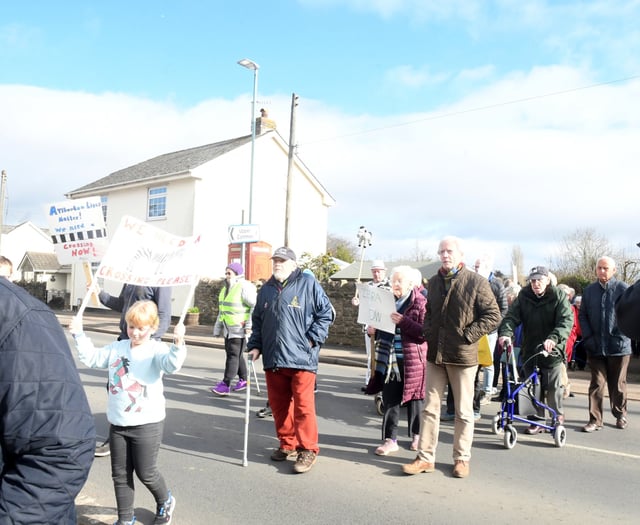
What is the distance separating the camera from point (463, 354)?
17.4ft

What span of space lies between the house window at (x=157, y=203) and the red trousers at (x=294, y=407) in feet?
79.5

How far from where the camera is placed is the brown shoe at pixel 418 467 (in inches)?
210

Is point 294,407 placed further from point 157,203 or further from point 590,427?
point 157,203

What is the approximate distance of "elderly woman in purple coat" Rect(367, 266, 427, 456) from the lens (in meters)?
6.02

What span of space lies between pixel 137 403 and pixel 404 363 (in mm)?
3003

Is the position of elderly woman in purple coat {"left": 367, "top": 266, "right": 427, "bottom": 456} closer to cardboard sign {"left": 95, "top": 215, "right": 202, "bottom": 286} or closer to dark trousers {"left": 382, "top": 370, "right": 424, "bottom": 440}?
dark trousers {"left": 382, "top": 370, "right": 424, "bottom": 440}

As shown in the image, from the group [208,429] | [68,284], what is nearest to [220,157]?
[68,284]

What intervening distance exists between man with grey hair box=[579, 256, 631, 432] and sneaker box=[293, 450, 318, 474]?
391 centimetres

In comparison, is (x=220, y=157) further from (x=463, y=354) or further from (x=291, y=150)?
(x=463, y=354)

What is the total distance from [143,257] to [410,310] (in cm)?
294

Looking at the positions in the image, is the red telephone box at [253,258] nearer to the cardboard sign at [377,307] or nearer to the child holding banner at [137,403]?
the cardboard sign at [377,307]

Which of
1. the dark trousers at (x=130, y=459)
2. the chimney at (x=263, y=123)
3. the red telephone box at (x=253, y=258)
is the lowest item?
the dark trousers at (x=130, y=459)

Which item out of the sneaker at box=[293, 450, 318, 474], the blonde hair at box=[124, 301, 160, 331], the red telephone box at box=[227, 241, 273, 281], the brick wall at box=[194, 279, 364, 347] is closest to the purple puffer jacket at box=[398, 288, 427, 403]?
the sneaker at box=[293, 450, 318, 474]

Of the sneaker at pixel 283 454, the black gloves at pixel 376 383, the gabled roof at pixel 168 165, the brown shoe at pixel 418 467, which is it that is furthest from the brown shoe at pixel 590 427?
the gabled roof at pixel 168 165
